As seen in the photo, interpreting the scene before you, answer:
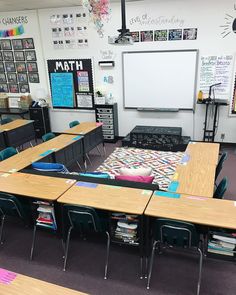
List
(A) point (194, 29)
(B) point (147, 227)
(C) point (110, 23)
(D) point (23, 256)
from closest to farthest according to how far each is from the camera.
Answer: (B) point (147, 227) < (D) point (23, 256) < (A) point (194, 29) < (C) point (110, 23)

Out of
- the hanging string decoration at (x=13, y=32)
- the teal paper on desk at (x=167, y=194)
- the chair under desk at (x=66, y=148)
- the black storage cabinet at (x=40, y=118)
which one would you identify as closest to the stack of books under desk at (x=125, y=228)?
the teal paper on desk at (x=167, y=194)

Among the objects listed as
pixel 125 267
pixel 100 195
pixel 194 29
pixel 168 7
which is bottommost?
pixel 125 267

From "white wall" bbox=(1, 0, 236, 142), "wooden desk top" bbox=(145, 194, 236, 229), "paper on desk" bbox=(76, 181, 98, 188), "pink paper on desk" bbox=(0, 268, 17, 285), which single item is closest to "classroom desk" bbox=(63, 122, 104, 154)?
"white wall" bbox=(1, 0, 236, 142)

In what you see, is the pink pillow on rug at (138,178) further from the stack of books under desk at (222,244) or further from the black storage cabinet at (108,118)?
the black storage cabinet at (108,118)

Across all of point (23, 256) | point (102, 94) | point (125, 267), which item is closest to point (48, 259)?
point (23, 256)

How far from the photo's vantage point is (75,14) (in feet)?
20.1

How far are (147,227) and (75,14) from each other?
5.57m

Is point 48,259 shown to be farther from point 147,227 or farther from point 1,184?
point 147,227

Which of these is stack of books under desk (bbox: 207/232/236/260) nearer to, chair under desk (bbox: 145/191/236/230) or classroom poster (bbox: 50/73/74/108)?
chair under desk (bbox: 145/191/236/230)

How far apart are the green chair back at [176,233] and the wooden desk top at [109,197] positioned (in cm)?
22

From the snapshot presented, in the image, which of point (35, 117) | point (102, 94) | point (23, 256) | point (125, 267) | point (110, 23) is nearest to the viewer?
point (125, 267)

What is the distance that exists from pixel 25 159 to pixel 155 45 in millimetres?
3970

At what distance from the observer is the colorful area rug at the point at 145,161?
4809mm

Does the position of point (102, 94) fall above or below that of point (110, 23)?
below
